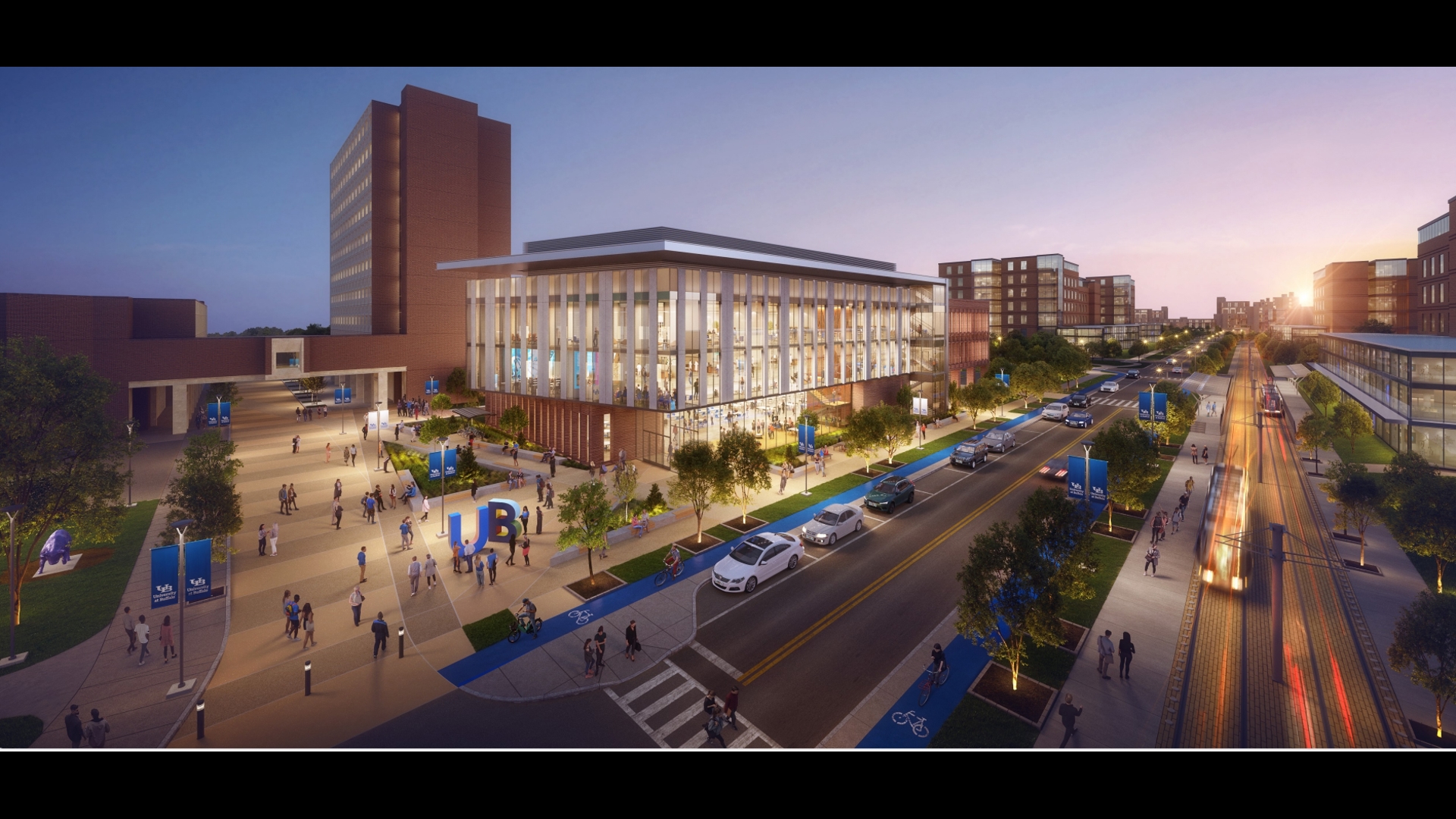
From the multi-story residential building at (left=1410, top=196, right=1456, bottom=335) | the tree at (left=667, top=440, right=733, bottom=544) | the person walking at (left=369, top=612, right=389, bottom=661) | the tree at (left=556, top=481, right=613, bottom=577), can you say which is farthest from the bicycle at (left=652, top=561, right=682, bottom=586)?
the multi-story residential building at (left=1410, top=196, right=1456, bottom=335)

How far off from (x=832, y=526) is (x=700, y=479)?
260 inches

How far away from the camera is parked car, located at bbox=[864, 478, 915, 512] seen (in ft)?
99.4

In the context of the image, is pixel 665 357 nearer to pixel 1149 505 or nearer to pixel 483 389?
pixel 483 389

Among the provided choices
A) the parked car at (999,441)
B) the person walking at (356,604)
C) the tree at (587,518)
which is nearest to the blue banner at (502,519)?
the tree at (587,518)

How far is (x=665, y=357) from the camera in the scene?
37344 mm

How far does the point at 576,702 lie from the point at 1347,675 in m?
21.7

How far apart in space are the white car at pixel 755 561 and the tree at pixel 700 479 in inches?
152

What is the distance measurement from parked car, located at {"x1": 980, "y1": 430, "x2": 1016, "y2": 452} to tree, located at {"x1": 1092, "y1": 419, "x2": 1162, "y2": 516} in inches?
623

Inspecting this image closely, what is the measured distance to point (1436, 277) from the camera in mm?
49281

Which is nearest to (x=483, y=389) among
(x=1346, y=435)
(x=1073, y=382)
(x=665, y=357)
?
(x=665, y=357)

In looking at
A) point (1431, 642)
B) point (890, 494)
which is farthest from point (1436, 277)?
point (1431, 642)

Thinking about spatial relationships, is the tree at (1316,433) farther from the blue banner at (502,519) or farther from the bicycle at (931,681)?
the blue banner at (502,519)

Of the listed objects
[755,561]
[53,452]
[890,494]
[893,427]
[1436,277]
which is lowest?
[755,561]

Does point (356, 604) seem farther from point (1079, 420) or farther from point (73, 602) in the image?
point (1079, 420)
